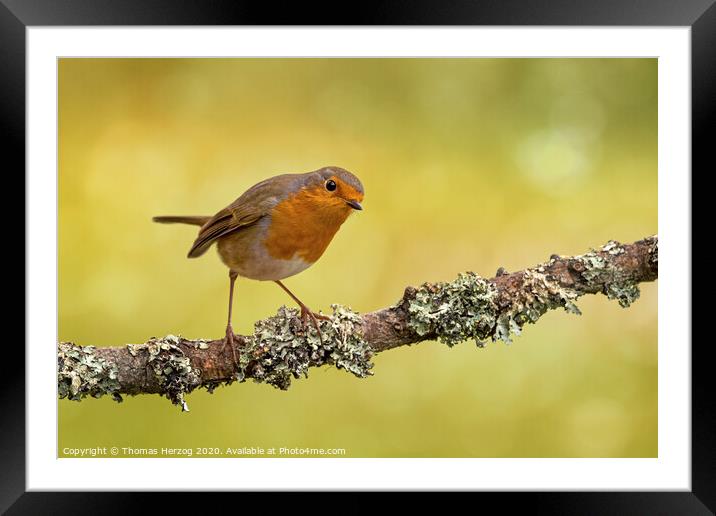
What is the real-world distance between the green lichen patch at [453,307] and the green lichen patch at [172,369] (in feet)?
3.39

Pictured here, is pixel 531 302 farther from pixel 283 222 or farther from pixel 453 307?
pixel 283 222

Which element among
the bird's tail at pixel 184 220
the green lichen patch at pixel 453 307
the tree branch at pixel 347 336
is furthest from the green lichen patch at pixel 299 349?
the bird's tail at pixel 184 220

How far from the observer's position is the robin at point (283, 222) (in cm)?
361

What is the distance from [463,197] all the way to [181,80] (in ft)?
5.35

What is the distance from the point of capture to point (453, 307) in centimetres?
335

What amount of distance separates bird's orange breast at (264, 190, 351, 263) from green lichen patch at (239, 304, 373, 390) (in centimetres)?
40

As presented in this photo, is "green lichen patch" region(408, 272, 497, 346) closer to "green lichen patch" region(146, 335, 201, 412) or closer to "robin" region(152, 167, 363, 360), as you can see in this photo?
"robin" region(152, 167, 363, 360)

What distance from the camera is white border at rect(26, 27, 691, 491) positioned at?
3.29 m

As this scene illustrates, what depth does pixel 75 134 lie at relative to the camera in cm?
350
